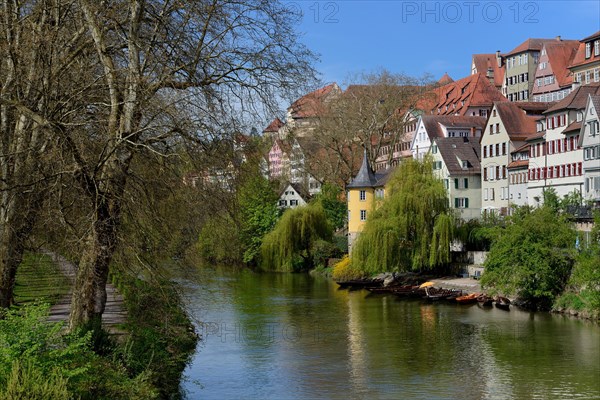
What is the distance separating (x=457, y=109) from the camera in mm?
91312

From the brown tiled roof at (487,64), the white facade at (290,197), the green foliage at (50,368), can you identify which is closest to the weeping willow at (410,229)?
the white facade at (290,197)

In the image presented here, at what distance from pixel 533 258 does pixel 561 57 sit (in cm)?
5464

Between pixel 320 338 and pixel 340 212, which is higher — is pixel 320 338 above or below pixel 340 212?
below

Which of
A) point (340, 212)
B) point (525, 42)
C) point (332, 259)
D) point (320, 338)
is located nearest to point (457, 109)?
point (525, 42)

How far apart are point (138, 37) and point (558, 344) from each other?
19.6 meters

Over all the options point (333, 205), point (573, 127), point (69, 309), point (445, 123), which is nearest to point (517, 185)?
point (573, 127)

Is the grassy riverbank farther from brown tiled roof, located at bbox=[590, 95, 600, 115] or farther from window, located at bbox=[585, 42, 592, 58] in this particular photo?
window, located at bbox=[585, 42, 592, 58]

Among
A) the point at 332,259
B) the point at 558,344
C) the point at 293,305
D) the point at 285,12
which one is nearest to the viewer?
the point at 285,12

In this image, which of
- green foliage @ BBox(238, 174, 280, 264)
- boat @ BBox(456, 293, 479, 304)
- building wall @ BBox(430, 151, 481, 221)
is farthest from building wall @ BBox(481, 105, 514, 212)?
boat @ BBox(456, 293, 479, 304)

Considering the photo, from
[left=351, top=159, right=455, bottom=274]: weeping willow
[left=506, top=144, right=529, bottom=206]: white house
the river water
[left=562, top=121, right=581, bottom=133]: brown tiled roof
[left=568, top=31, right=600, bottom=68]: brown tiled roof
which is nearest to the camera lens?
the river water

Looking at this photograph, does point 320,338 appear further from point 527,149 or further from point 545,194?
point 527,149

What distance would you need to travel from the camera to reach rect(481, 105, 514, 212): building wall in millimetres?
63812

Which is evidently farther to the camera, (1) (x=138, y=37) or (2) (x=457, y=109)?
(2) (x=457, y=109)

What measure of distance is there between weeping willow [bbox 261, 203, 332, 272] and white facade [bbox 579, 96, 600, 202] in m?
18.9
